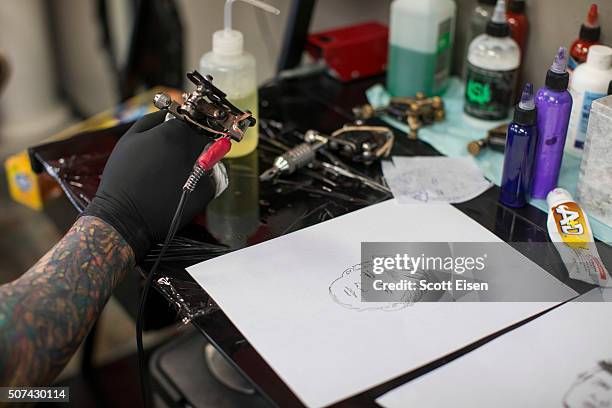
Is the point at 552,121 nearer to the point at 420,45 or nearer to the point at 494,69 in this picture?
the point at 494,69

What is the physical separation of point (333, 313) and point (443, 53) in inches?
25.9

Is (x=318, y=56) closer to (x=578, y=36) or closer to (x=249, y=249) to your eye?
(x=578, y=36)

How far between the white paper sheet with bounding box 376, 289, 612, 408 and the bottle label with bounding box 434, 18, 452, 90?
61 cm

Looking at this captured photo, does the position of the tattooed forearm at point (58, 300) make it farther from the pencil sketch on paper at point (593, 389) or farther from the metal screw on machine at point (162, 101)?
the pencil sketch on paper at point (593, 389)

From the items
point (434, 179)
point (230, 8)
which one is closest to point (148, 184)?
point (230, 8)

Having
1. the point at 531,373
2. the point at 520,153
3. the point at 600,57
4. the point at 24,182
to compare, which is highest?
the point at 600,57

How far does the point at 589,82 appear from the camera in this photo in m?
1.05

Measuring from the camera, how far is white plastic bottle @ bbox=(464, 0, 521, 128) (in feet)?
3.77

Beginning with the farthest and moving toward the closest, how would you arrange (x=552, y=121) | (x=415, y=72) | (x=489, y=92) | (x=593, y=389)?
(x=415, y=72), (x=489, y=92), (x=552, y=121), (x=593, y=389)

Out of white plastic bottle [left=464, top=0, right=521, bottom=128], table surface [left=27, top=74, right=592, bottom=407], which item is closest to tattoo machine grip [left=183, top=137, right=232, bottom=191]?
table surface [left=27, top=74, right=592, bottom=407]

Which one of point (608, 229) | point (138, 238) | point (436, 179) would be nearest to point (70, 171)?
point (138, 238)

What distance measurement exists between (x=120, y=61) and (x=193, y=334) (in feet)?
4.21

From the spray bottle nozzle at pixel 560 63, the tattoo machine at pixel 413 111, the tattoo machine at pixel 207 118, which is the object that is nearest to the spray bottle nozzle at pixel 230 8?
the tattoo machine at pixel 207 118

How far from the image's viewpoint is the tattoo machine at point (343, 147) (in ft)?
3.61
